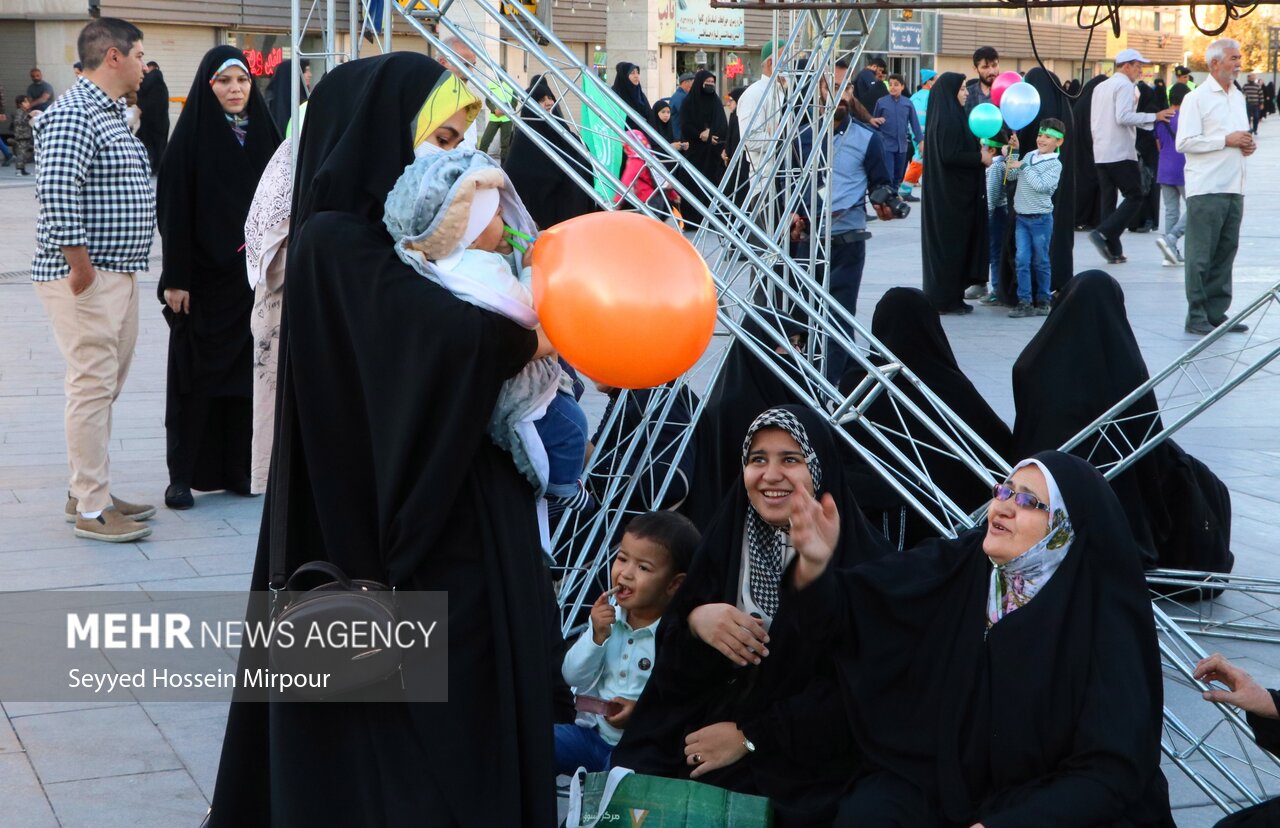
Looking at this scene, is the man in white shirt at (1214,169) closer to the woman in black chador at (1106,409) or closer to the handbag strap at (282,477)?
the woman in black chador at (1106,409)

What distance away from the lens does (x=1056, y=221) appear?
1098 centimetres

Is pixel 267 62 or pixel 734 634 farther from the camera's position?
pixel 267 62

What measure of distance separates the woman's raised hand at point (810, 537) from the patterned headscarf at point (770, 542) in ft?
0.63

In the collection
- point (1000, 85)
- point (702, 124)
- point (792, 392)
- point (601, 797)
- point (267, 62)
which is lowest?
point (601, 797)

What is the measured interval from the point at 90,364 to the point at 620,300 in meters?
3.49

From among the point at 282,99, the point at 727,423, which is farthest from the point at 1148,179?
the point at 727,423

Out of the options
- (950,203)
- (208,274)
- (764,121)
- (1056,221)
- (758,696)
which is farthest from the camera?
(1056,221)

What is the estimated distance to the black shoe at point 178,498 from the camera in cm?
586

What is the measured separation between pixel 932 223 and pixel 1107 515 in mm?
8368

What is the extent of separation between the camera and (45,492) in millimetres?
6031

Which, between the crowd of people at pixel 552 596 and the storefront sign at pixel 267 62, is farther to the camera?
the storefront sign at pixel 267 62

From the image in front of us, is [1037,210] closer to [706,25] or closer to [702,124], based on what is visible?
[702,124]

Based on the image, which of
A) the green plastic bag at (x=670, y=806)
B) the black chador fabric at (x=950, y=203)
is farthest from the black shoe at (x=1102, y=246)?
the green plastic bag at (x=670, y=806)

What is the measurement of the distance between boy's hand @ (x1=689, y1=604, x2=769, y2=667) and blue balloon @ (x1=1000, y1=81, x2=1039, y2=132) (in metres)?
8.43
